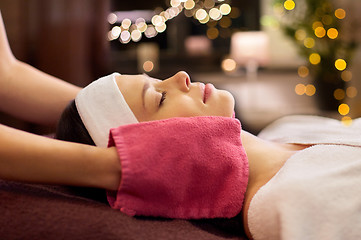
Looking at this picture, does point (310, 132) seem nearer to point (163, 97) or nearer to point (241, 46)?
point (163, 97)

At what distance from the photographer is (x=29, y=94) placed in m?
1.21

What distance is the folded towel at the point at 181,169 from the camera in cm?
80

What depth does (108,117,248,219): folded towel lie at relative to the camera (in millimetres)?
801

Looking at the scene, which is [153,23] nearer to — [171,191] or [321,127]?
[321,127]

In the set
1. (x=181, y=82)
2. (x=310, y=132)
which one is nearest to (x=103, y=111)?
(x=181, y=82)

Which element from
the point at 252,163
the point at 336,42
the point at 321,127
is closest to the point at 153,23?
the point at 336,42

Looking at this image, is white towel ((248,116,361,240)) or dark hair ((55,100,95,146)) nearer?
white towel ((248,116,361,240))

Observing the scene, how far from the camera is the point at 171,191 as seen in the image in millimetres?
833

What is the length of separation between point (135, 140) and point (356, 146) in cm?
58

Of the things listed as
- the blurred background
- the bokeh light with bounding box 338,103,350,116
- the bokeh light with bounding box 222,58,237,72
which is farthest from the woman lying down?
the bokeh light with bounding box 222,58,237,72

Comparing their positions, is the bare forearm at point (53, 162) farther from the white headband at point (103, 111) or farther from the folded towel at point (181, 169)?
the white headband at point (103, 111)

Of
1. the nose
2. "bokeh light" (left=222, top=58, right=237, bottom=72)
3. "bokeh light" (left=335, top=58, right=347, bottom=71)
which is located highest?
the nose

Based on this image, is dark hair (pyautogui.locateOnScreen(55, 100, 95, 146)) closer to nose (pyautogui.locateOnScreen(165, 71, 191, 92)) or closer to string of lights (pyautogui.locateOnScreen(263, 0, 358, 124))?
nose (pyautogui.locateOnScreen(165, 71, 191, 92))

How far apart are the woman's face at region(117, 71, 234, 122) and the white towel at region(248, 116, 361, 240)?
0.23 m
